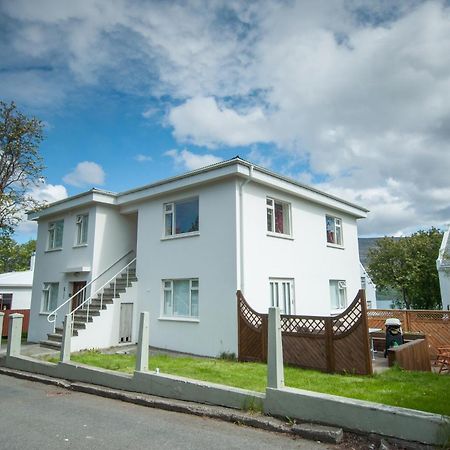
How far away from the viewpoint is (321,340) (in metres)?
10.4

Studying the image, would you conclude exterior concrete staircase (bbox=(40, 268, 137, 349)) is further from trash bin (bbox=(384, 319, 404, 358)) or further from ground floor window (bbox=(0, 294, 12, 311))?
ground floor window (bbox=(0, 294, 12, 311))

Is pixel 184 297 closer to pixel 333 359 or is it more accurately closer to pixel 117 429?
pixel 333 359

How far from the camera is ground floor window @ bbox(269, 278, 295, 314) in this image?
46.0 ft

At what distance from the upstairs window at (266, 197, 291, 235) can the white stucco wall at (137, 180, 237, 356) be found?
6.90ft

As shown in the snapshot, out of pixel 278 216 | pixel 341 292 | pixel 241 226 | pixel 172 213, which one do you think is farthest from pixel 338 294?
pixel 172 213

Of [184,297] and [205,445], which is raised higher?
[184,297]

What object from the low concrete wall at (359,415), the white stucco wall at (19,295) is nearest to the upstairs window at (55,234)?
the white stucco wall at (19,295)

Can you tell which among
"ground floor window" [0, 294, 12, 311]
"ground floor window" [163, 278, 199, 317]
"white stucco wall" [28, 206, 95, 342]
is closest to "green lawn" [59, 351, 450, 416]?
"ground floor window" [163, 278, 199, 317]

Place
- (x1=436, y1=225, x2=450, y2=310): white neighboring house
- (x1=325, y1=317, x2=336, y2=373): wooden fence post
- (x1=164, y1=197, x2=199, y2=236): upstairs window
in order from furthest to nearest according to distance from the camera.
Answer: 1. (x1=436, y1=225, x2=450, y2=310): white neighboring house
2. (x1=164, y1=197, x2=199, y2=236): upstairs window
3. (x1=325, y1=317, x2=336, y2=373): wooden fence post

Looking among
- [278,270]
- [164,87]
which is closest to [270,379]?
[278,270]

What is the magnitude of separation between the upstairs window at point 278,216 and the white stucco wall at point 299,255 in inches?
7.9

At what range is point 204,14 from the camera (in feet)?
29.8

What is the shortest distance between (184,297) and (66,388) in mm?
5441

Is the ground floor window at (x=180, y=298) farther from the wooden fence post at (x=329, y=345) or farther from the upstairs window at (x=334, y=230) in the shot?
the upstairs window at (x=334, y=230)
